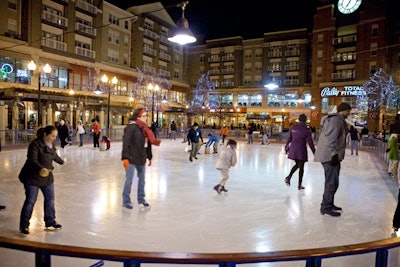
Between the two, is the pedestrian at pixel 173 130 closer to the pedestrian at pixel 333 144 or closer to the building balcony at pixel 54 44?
the building balcony at pixel 54 44

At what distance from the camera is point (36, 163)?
4.04 m

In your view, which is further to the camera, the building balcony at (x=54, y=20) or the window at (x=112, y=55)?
the window at (x=112, y=55)

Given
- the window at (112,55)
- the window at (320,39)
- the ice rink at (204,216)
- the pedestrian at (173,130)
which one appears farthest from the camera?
the window at (320,39)

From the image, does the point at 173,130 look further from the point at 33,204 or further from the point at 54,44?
the point at 33,204

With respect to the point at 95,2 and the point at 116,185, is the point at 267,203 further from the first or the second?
the point at 95,2

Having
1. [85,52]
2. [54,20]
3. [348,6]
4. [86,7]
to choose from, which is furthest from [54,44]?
[348,6]

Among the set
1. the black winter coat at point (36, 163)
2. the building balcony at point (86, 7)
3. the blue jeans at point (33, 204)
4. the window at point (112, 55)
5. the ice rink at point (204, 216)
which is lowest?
the ice rink at point (204, 216)

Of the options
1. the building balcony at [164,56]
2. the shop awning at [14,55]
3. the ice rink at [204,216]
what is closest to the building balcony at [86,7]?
the shop awning at [14,55]

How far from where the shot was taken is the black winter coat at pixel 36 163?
4.05 meters

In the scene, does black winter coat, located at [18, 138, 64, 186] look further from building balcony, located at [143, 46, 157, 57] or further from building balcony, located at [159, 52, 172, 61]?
building balcony, located at [159, 52, 172, 61]

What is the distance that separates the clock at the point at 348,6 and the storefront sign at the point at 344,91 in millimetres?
9574

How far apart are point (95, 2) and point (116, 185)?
3228 cm

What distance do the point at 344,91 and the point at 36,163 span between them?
137 feet

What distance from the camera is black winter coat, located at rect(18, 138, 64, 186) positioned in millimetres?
4051
